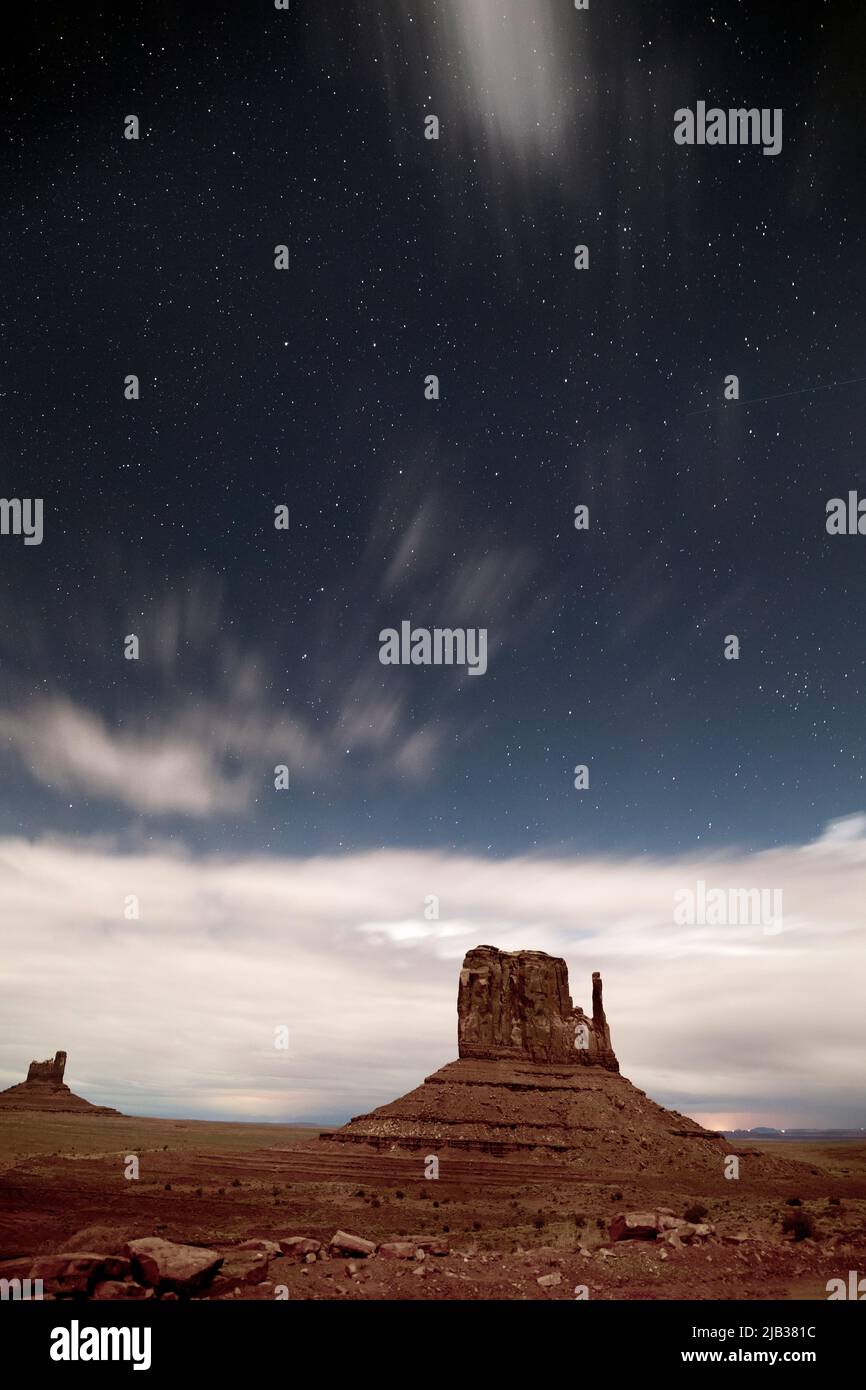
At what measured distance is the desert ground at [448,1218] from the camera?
24172 mm

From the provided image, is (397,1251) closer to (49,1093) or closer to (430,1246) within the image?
(430,1246)

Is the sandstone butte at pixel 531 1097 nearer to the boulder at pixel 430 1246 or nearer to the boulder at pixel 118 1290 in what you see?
the boulder at pixel 430 1246

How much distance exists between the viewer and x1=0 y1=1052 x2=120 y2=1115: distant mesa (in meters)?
160

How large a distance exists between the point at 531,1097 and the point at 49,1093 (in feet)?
426

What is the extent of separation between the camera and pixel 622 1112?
89.8 meters

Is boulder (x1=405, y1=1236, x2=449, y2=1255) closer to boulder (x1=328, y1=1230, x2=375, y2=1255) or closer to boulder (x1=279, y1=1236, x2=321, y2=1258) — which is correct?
boulder (x1=328, y1=1230, x2=375, y2=1255)

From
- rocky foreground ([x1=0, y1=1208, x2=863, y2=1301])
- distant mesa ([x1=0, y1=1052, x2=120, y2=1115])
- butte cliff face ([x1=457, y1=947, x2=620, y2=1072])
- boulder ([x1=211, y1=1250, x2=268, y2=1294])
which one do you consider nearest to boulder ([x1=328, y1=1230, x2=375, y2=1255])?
rocky foreground ([x1=0, y1=1208, x2=863, y2=1301])

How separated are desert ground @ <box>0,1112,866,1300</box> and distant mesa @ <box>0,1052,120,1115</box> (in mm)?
87385

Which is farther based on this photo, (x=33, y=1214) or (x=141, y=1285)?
(x=33, y=1214)

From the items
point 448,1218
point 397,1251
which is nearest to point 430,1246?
point 397,1251

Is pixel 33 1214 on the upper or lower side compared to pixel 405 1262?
lower

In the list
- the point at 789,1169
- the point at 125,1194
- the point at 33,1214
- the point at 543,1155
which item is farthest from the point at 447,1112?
the point at 33,1214

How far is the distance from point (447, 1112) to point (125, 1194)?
44.3m
